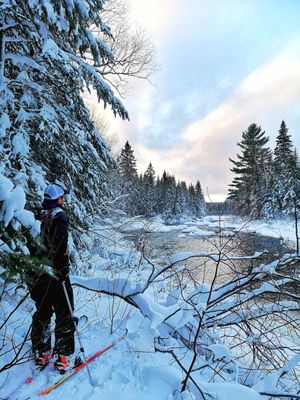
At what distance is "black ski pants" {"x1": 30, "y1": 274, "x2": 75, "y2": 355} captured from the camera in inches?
95.3

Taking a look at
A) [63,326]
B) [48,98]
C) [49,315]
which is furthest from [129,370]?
[48,98]

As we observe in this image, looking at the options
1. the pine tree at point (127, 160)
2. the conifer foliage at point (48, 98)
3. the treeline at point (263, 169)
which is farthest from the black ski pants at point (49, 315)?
the pine tree at point (127, 160)

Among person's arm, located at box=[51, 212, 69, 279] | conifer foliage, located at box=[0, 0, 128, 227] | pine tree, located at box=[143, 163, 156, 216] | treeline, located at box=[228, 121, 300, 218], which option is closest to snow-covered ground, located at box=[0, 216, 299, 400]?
person's arm, located at box=[51, 212, 69, 279]

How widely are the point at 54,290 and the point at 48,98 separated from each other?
3.32 m

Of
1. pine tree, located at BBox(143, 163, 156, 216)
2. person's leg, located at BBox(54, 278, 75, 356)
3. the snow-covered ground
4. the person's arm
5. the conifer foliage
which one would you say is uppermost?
pine tree, located at BBox(143, 163, 156, 216)

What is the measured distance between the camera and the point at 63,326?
2.50 meters

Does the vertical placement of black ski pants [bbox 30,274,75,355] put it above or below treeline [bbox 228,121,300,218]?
below

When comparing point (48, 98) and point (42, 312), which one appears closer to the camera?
point (42, 312)

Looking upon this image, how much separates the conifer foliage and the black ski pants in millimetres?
1642

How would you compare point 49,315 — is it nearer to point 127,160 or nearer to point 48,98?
point 48,98

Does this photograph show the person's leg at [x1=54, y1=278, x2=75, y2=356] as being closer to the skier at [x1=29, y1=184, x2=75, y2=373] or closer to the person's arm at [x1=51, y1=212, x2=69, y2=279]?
the skier at [x1=29, y1=184, x2=75, y2=373]

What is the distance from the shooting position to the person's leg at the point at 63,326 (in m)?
2.44

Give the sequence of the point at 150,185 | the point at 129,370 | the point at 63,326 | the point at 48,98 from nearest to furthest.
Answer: the point at 129,370 < the point at 63,326 < the point at 48,98 < the point at 150,185

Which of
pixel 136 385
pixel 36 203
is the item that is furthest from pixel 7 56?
pixel 136 385
